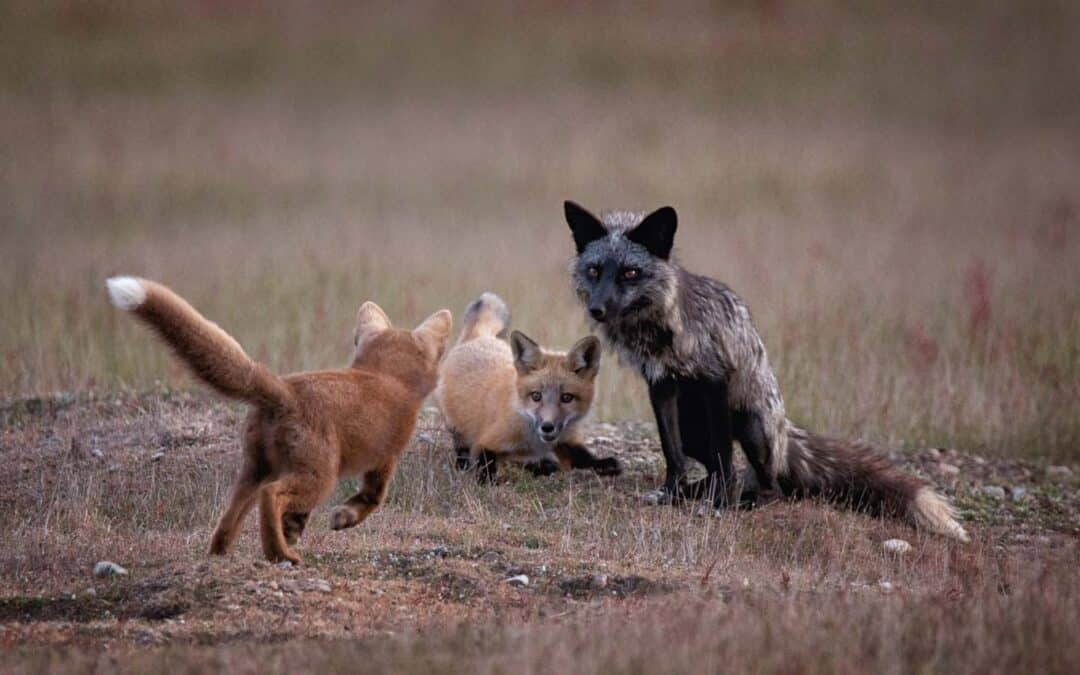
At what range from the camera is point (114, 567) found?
7559mm

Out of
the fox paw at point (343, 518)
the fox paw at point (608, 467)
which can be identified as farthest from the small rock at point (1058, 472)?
the fox paw at point (343, 518)

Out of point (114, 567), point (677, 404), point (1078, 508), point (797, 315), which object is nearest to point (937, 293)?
point (797, 315)

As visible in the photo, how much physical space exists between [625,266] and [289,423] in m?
3.34

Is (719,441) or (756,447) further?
(756,447)

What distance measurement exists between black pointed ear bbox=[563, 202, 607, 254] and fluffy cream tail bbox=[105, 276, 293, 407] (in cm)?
340

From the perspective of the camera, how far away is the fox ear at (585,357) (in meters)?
10.5

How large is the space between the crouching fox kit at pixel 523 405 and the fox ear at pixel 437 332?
163 centimetres

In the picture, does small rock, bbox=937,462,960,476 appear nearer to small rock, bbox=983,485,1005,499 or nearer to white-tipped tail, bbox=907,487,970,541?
small rock, bbox=983,485,1005,499

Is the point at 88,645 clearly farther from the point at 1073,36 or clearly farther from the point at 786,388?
the point at 1073,36

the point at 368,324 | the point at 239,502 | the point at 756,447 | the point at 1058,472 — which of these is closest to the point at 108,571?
the point at 239,502

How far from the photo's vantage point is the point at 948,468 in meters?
12.1

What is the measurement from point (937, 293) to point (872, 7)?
61.7 feet

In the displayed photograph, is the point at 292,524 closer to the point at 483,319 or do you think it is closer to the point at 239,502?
the point at 239,502

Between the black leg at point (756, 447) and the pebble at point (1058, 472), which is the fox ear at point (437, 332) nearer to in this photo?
the black leg at point (756, 447)
